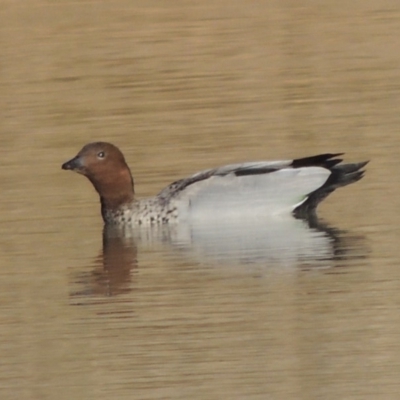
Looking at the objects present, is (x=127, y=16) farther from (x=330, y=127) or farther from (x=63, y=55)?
(x=330, y=127)

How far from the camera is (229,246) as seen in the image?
36.1 feet

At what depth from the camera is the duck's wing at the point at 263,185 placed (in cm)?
1194

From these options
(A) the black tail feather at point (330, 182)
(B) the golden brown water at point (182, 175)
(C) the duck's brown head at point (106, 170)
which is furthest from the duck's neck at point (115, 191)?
(A) the black tail feather at point (330, 182)

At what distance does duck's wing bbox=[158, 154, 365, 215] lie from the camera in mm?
11938

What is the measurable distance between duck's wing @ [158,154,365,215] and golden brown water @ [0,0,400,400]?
0.75 ft

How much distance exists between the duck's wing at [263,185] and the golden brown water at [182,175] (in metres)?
0.23

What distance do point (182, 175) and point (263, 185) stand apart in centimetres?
115

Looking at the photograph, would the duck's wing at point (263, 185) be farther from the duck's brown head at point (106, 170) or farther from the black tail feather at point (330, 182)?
the duck's brown head at point (106, 170)

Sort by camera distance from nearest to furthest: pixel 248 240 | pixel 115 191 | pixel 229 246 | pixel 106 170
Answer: pixel 229 246, pixel 248 240, pixel 115 191, pixel 106 170

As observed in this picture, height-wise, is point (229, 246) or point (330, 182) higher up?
point (330, 182)

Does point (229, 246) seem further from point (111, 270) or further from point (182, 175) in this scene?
point (182, 175)

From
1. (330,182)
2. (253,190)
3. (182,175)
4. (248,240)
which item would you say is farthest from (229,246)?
(182,175)

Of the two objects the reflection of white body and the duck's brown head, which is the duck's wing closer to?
the reflection of white body

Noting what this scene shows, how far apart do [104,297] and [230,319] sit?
98 cm
